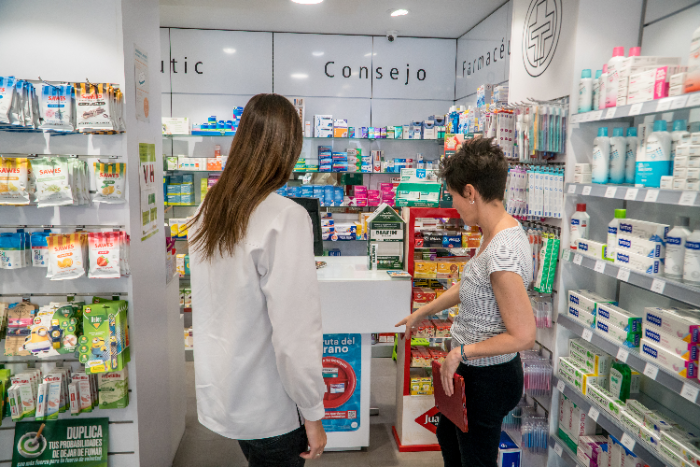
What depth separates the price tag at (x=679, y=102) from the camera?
6.17 feet

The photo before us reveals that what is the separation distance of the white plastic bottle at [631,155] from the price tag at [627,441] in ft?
4.08

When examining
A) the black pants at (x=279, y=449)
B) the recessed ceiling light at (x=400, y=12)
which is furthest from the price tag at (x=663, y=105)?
the recessed ceiling light at (x=400, y=12)

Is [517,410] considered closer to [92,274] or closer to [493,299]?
[493,299]

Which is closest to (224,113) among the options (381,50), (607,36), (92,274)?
(381,50)

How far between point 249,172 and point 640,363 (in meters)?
1.93

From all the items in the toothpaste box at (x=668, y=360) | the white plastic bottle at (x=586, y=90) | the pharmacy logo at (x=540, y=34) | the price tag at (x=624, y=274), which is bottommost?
the toothpaste box at (x=668, y=360)

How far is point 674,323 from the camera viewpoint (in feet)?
6.54

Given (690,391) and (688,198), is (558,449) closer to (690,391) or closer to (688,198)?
(690,391)

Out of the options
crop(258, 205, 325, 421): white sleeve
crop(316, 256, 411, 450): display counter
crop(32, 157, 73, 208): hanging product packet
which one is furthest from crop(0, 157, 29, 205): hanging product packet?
crop(316, 256, 411, 450): display counter

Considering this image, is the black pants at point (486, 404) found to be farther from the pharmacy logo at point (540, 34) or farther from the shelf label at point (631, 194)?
the pharmacy logo at point (540, 34)

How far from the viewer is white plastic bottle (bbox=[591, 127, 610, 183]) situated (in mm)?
2461

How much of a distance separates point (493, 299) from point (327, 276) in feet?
4.67

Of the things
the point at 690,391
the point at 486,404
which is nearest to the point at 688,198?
→ the point at 690,391

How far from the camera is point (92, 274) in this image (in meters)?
2.34
